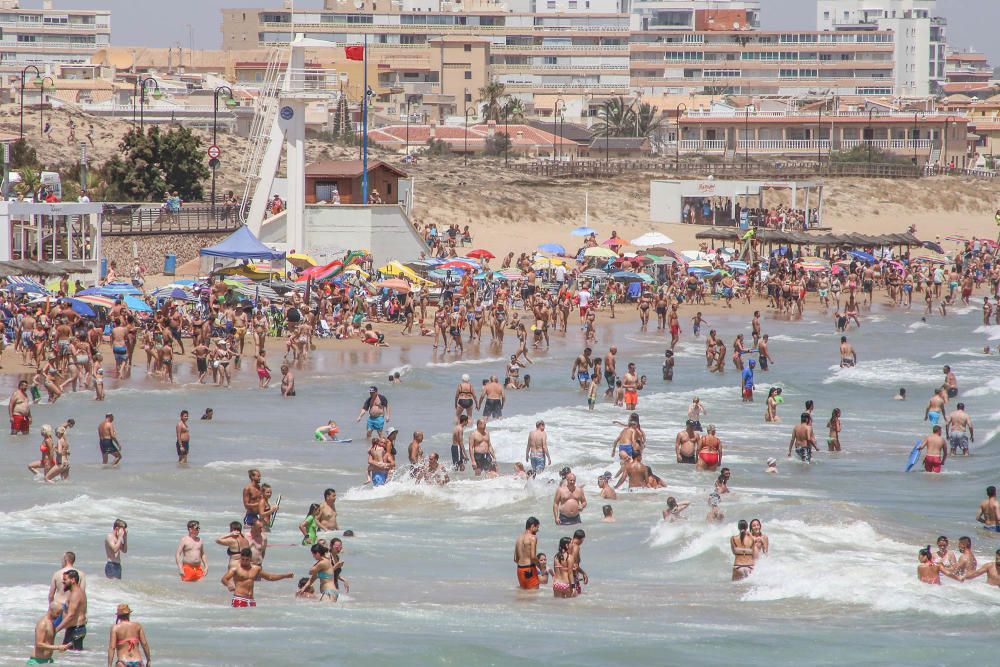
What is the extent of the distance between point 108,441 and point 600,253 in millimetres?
24871

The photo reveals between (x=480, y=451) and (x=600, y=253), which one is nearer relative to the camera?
(x=480, y=451)

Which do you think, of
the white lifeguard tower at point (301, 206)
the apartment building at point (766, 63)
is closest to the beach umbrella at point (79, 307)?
→ the white lifeguard tower at point (301, 206)

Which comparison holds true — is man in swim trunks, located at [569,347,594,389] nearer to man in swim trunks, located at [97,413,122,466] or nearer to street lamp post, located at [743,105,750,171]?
man in swim trunks, located at [97,413,122,466]

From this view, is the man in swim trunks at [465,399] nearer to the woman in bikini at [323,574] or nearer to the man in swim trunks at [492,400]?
the man in swim trunks at [492,400]

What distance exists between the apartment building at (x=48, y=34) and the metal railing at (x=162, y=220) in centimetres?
9229

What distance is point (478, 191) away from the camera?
2338 inches

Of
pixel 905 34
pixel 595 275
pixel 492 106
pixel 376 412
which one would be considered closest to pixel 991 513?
pixel 376 412

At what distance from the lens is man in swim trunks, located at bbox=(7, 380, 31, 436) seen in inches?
811

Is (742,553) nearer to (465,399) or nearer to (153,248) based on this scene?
(465,399)

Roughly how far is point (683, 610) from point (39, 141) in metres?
50.6

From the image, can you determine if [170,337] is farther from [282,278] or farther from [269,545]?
[269,545]

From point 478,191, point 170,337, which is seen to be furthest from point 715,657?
point 478,191

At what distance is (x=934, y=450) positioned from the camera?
67.7 feet

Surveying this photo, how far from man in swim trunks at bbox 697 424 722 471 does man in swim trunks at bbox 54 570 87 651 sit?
10.4 meters
